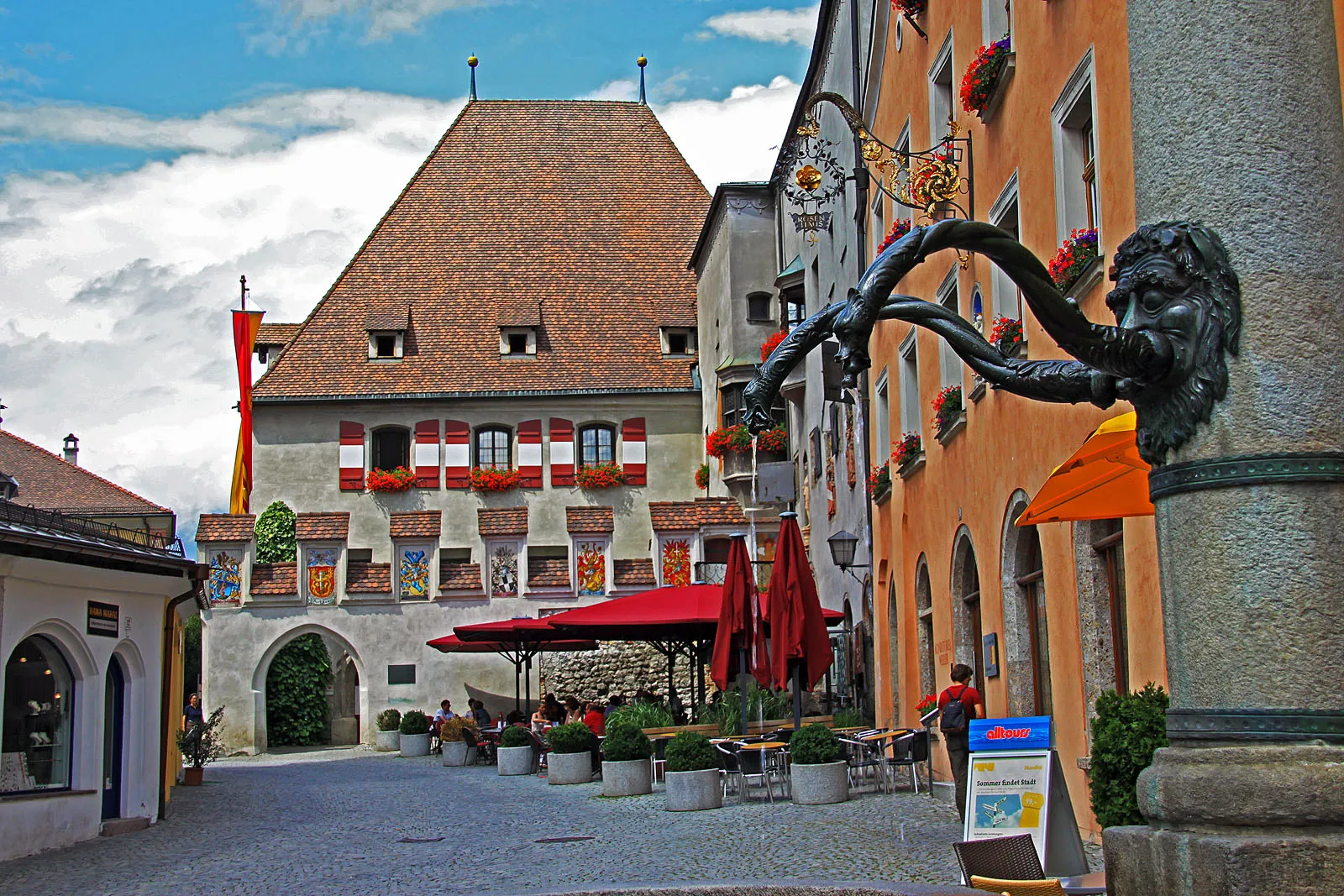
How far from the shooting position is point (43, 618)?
13.8 metres

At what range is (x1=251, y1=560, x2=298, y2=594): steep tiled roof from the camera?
111 feet

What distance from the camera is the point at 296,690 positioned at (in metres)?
35.8

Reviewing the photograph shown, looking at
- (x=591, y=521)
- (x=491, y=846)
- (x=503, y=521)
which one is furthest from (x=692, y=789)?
(x=503, y=521)

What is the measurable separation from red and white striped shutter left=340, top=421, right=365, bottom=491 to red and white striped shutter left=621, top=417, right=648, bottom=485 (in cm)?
654

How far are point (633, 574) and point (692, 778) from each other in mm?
19221

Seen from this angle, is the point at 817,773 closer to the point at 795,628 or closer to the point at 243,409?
the point at 795,628

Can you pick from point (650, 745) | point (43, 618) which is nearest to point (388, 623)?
point (650, 745)

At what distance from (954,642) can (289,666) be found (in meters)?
23.5

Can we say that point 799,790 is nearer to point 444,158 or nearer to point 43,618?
point 43,618

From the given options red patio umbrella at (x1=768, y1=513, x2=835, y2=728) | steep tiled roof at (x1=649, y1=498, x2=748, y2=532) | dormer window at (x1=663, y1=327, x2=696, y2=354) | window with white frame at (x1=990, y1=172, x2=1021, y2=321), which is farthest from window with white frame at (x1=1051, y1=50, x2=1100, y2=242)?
dormer window at (x1=663, y1=327, x2=696, y2=354)

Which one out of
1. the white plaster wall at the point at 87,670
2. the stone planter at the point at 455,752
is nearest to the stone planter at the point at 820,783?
the white plaster wall at the point at 87,670

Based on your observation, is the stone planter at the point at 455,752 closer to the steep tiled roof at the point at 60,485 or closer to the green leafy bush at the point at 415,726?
the green leafy bush at the point at 415,726

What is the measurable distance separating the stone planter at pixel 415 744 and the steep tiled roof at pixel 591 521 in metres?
6.85

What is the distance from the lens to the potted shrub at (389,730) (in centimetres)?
3178
